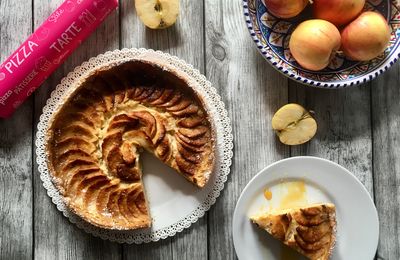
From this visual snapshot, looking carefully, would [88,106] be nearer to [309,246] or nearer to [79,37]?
[79,37]

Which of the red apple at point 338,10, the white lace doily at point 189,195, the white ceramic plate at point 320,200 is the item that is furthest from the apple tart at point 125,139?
the red apple at point 338,10

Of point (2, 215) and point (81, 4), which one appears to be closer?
point (81, 4)

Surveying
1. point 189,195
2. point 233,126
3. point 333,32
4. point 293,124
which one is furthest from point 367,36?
point 189,195

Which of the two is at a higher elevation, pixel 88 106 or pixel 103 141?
pixel 88 106

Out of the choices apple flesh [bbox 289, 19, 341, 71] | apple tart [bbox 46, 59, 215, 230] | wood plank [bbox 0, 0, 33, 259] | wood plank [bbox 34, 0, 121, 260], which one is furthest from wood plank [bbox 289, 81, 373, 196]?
wood plank [bbox 0, 0, 33, 259]

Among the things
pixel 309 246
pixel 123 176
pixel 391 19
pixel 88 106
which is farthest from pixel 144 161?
pixel 391 19

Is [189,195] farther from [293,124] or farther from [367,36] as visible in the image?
[367,36]
